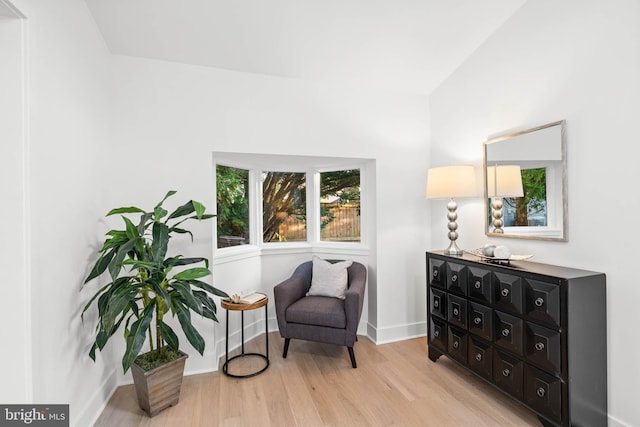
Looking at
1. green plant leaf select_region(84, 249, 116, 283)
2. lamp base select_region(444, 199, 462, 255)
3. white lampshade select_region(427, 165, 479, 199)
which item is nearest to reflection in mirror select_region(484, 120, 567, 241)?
white lampshade select_region(427, 165, 479, 199)

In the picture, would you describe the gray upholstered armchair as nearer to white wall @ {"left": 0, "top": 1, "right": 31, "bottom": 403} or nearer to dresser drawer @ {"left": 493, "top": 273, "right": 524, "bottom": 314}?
dresser drawer @ {"left": 493, "top": 273, "right": 524, "bottom": 314}

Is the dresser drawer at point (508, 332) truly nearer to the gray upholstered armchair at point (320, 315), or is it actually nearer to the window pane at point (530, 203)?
the window pane at point (530, 203)

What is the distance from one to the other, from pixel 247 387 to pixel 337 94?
2669 millimetres

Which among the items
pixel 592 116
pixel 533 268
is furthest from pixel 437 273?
pixel 592 116

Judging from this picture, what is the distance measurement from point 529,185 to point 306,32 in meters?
2.08

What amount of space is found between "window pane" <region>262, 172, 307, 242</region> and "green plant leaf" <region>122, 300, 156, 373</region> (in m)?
1.82

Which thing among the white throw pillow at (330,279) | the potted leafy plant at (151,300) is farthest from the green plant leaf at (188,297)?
the white throw pillow at (330,279)

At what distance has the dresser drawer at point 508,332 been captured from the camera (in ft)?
6.53

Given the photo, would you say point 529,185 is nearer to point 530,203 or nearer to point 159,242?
point 530,203

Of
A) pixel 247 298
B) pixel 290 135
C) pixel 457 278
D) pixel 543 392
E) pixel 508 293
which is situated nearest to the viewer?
pixel 543 392

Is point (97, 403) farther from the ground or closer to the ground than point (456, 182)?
closer to the ground

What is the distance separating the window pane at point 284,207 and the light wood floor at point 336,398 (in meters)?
1.36

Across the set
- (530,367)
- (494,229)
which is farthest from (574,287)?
(494,229)

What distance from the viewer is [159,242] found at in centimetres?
194
